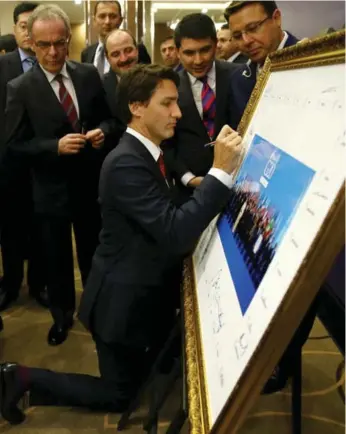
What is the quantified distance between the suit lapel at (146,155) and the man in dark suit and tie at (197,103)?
0.53 metres

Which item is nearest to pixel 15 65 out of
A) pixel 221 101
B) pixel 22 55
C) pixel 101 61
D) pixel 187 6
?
pixel 22 55

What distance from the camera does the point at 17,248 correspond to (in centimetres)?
265

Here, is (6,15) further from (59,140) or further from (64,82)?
(59,140)

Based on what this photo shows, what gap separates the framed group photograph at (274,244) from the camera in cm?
59

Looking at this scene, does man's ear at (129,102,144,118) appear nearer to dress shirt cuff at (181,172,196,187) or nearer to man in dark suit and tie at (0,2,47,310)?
dress shirt cuff at (181,172,196,187)

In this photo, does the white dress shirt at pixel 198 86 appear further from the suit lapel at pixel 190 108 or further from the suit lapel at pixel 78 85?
the suit lapel at pixel 78 85

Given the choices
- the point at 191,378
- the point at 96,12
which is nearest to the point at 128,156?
the point at 191,378

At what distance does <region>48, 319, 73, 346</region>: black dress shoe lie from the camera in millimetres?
2318

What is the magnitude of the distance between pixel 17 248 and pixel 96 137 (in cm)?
95

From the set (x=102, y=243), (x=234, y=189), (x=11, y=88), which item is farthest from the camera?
(x=11, y=88)

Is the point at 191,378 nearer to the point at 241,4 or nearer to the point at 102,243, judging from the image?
the point at 102,243

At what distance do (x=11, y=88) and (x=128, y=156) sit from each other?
1.03 metres

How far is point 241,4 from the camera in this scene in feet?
5.12

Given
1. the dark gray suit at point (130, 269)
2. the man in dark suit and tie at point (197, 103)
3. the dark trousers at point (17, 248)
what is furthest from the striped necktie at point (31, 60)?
the dark gray suit at point (130, 269)
